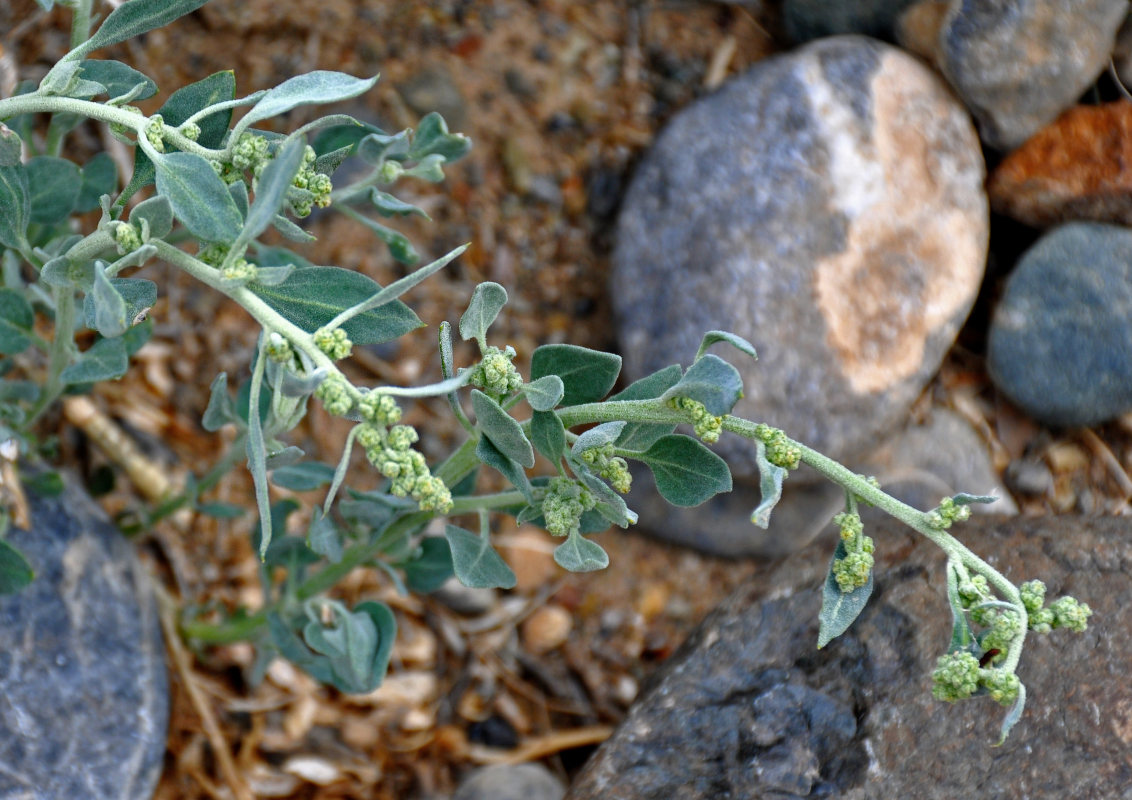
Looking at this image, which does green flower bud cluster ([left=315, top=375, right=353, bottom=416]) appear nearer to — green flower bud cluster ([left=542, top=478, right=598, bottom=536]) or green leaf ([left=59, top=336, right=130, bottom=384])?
green flower bud cluster ([left=542, top=478, right=598, bottom=536])

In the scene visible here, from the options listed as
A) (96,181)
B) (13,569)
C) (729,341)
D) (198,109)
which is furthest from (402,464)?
(96,181)

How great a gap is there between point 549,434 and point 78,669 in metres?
1.25

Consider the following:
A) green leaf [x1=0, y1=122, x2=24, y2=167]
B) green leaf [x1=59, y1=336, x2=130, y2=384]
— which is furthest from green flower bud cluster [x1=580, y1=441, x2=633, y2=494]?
green leaf [x1=0, y1=122, x2=24, y2=167]

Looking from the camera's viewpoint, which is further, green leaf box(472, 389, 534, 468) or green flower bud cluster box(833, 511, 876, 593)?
green flower bud cluster box(833, 511, 876, 593)

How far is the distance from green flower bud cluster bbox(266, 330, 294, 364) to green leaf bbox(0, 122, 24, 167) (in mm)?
533

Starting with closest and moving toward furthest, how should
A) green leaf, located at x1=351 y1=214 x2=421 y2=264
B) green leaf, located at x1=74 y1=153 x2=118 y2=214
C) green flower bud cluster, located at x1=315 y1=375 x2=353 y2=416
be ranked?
green flower bud cluster, located at x1=315 y1=375 x2=353 y2=416
green leaf, located at x1=351 y1=214 x2=421 y2=264
green leaf, located at x1=74 y1=153 x2=118 y2=214

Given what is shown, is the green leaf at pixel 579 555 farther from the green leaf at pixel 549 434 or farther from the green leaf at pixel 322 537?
the green leaf at pixel 322 537

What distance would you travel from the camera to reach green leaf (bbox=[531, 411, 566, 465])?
51.9 inches

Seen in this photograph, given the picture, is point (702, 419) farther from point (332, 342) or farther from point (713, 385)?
point (332, 342)

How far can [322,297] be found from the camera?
132 centimetres

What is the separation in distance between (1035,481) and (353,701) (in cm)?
187

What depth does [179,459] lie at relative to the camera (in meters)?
2.57

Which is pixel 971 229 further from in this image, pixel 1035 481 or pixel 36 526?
pixel 36 526

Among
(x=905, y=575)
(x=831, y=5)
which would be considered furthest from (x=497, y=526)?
(x=831, y=5)
